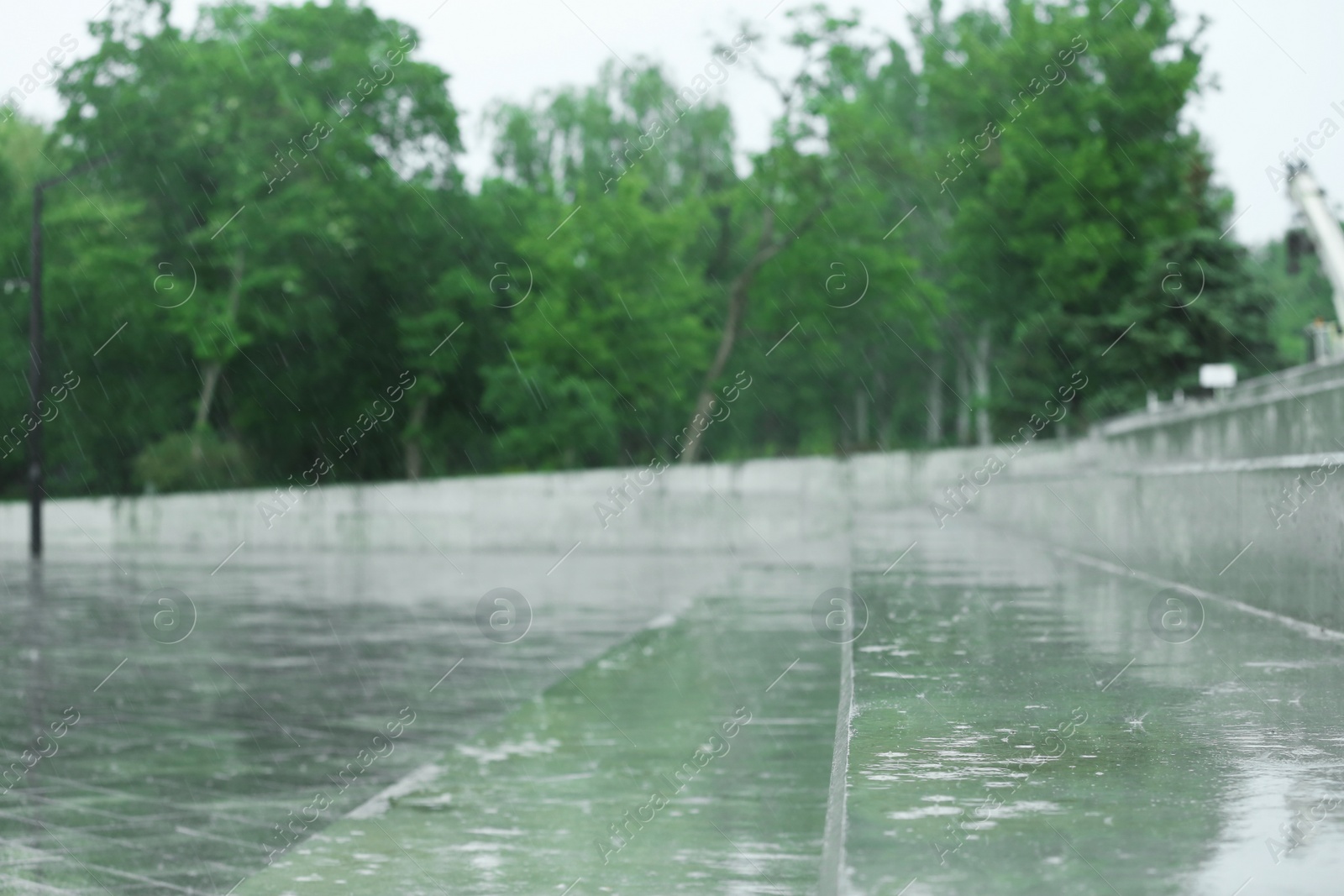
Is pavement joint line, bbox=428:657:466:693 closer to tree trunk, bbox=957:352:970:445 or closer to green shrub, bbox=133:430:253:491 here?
green shrub, bbox=133:430:253:491

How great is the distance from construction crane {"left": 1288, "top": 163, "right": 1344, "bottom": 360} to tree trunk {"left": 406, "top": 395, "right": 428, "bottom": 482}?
2918 centimetres

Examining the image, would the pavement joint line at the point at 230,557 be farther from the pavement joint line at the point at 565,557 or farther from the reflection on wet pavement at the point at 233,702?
the pavement joint line at the point at 565,557

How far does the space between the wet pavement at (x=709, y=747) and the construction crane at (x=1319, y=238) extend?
11600 millimetres

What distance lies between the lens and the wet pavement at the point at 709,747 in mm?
3170

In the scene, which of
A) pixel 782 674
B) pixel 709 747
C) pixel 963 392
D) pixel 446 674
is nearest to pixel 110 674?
pixel 446 674

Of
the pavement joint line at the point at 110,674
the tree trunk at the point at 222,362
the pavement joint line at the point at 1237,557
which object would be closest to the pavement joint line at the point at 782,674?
the pavement joint line at the point at 1237,557

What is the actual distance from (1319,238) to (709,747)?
21.6 metres

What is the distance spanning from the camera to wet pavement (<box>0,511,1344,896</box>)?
125 inches

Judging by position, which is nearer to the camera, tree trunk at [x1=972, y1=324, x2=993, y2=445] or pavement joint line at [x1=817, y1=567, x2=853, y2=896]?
pavement joint line at [x1=817, y1=567, x2=853, y2=896]

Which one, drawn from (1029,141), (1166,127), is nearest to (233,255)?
(1029,141)

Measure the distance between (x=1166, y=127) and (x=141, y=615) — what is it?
40382mm

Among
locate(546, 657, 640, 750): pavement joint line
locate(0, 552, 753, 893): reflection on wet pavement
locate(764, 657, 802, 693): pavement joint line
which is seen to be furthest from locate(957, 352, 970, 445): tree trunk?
locate(546, 657, 640, 750): pavement joint line

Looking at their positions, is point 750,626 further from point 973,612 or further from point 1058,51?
point 1058,51

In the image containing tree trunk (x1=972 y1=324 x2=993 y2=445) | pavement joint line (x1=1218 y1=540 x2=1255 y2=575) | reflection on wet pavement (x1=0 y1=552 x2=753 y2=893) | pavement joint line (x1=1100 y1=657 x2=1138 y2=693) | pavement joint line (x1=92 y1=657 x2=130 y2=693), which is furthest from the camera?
tree trunk (x1=972 y1=324 x2=993 y2=445)
